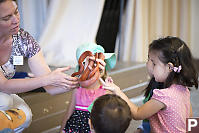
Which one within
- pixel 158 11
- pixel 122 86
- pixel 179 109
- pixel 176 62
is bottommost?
pixel 122 86

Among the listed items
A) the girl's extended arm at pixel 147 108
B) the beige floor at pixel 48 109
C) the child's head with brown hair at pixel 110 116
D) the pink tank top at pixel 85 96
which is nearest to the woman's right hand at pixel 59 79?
the pink tank top at pixel 85 96

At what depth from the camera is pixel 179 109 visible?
1.45 m

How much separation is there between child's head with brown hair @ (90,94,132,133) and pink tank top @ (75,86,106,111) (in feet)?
1.46

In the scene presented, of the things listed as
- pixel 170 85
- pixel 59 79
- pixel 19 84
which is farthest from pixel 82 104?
pixel 170 85

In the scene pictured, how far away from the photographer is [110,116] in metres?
1.11

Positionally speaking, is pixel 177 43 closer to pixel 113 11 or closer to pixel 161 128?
pixel 161 128

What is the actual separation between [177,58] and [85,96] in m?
0.53

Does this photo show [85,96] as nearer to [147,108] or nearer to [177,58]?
[147,108]

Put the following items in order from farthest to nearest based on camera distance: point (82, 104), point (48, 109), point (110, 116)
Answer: point (48, 109), point (82, 104), point (110, 116)

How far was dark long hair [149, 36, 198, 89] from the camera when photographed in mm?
1457

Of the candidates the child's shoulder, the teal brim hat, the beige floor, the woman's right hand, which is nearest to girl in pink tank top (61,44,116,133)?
the teal brim hat

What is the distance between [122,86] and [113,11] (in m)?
1.03

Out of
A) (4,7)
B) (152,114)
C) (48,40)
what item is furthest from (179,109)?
(48,40)

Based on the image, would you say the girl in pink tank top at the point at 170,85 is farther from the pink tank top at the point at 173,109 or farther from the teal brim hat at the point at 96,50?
the teal brim hat at the point at 96,50
